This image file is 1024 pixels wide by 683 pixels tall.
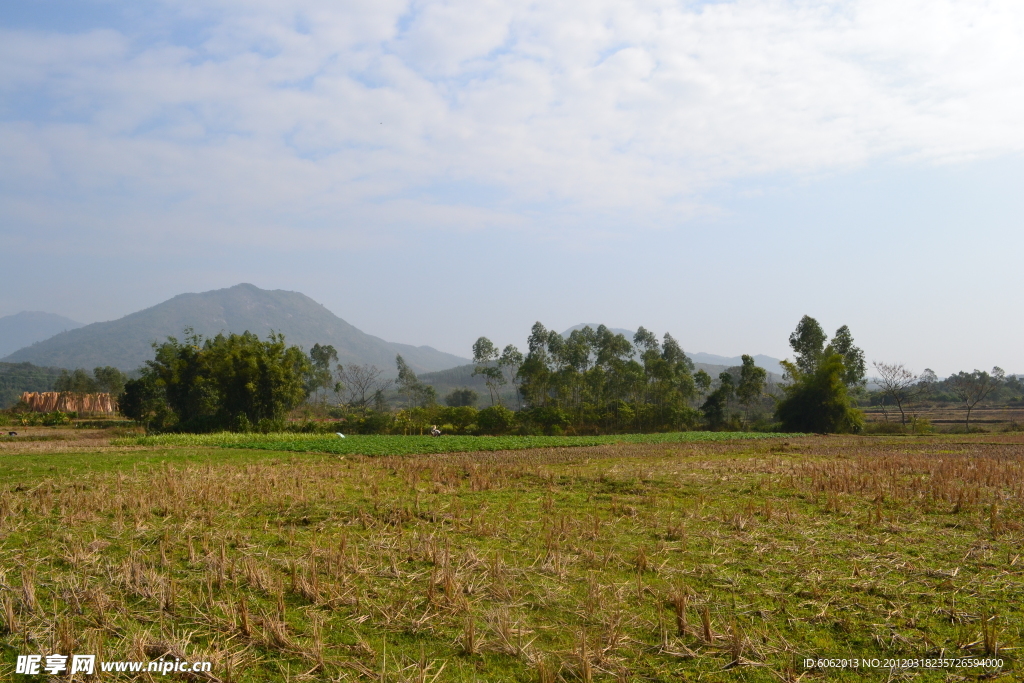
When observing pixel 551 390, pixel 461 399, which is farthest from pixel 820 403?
pixel 461 399

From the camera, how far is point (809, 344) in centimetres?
6031

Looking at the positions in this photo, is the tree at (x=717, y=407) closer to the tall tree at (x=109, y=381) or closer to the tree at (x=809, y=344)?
the tree at (x=809, y=344)

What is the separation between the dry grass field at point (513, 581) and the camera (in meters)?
5.33

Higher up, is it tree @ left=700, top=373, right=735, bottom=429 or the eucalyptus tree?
the eucalyptus tree

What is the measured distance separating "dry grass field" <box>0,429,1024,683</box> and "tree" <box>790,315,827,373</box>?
49.9m

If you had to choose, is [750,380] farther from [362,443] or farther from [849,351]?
[362,443]

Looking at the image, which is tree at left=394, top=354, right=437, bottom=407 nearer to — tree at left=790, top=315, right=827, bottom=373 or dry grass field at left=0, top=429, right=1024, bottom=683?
tree at left=790, top=315, right=827, bottom=373

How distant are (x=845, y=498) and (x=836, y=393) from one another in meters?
39.0

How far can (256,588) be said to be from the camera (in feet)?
22.7

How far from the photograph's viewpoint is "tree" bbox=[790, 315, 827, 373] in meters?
60.1

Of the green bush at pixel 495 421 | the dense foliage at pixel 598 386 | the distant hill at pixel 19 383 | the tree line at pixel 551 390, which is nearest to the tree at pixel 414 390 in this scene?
the tree line at pixel 551 390

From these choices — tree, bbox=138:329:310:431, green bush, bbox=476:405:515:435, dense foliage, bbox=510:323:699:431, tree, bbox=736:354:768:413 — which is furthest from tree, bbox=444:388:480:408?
tree, bbox=138:329:310:431

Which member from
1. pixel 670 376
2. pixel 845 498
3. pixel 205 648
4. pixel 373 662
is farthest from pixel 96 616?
pixel 670 376

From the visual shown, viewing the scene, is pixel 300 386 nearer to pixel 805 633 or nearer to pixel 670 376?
pixel 670 376
